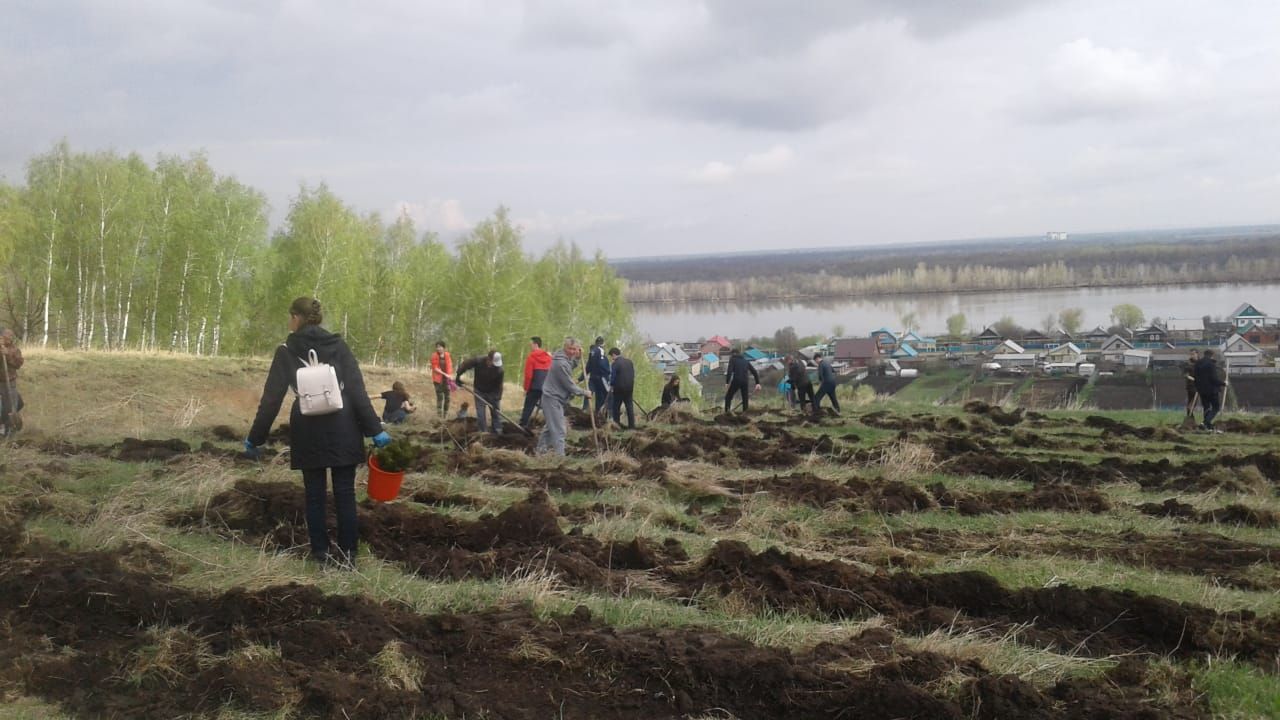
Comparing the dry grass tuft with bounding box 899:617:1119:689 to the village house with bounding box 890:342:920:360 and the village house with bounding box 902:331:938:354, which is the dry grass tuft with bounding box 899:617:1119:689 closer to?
the village house with bounding box 890:342:920:360

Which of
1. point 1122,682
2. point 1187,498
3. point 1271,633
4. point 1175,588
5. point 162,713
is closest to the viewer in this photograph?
point 162,713

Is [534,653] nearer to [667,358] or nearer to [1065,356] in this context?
[1065,356]

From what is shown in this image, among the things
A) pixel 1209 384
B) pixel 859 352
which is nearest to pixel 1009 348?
pixel 859 352

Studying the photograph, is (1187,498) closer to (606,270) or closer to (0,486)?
(0,486)

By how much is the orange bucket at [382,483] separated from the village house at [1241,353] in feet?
152

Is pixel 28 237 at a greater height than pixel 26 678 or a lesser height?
greater

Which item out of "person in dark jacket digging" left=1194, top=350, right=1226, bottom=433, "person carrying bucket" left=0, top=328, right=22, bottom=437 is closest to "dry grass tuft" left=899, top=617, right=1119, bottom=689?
"person carrying bucket" left=0, top=328, right=22, bottom=437

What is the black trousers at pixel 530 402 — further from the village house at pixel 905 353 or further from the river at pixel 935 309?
the river at pixel 935 309

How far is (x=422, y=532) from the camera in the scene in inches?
292

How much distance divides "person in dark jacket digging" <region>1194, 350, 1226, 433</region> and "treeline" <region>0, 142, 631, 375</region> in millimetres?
32932

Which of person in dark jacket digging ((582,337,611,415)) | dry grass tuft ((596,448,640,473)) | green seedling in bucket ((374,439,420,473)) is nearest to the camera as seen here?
green seedling in bucket ((374,439,420,473))

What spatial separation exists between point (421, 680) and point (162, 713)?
116 centimetres

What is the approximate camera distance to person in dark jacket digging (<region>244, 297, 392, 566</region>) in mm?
6227

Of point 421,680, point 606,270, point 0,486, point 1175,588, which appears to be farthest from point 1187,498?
point 606,270
